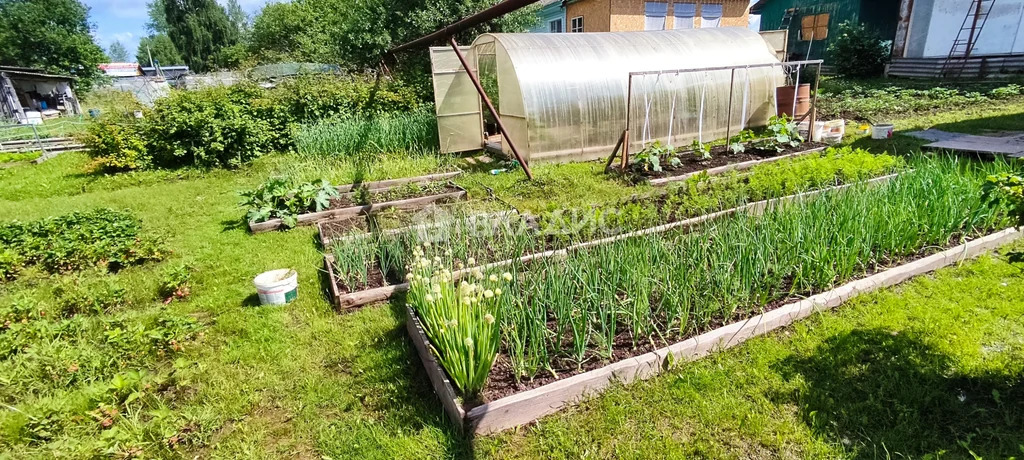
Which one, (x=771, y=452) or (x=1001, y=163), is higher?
(x=1001, y=163)

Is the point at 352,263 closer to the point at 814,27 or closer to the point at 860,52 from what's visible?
the point at 860,52

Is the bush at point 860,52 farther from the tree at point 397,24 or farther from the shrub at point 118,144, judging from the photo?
the shrub at point 118,144

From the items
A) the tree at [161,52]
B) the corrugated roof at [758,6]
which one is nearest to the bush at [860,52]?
the corrugated roof at [758,6]

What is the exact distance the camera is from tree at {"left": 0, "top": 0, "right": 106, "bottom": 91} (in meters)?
Result: 34.5

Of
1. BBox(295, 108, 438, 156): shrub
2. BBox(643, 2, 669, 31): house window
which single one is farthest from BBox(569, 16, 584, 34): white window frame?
BBox(295, 108, 438, 156): shrub

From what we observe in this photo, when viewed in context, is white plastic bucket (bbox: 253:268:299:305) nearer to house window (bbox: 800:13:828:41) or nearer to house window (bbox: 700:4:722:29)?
house window (bbox: 700:4:722:29)

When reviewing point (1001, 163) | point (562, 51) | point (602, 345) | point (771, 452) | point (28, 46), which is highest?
point (28, 46)

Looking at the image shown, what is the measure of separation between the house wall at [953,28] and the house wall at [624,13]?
627cm

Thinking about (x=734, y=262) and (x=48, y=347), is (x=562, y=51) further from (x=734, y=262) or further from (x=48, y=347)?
(x=48, y=347)

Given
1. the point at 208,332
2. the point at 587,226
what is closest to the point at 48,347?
the point at 208,332

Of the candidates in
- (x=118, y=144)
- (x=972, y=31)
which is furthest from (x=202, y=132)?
(x=972, y=31)

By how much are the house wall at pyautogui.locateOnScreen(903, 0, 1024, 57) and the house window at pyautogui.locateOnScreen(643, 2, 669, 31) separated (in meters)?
8.63

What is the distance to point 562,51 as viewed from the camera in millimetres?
8539

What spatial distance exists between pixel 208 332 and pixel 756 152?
855 centimetres
